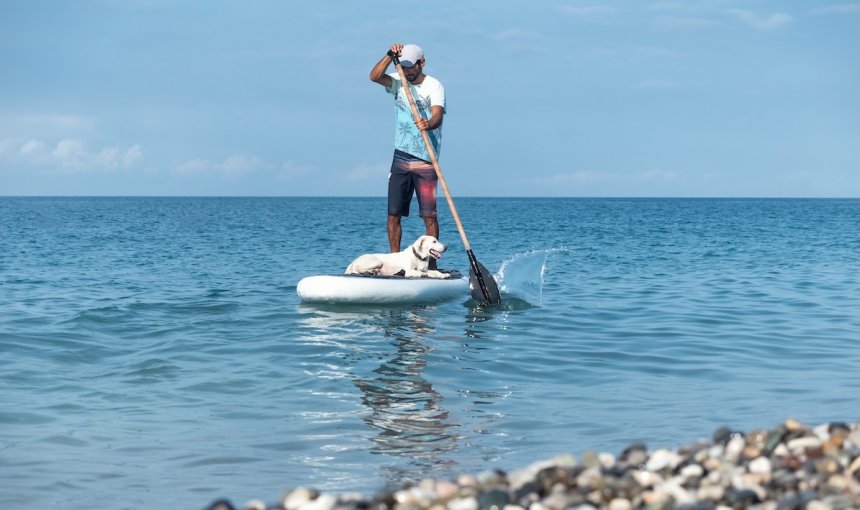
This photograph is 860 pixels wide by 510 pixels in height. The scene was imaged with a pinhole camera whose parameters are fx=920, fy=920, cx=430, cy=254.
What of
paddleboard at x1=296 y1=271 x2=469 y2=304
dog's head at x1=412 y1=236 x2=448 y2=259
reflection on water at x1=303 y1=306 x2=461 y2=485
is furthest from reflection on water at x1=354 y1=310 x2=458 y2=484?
dog's head at x1=412 y1=236 x2=448 y2=259

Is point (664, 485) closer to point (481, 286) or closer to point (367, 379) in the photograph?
point (367, 379)

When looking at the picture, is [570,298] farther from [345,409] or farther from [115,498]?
[115,498]

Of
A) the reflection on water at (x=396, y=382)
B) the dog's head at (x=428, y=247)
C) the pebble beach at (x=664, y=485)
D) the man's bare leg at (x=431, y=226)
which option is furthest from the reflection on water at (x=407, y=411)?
the man's bare leg at (x=431, y=226)

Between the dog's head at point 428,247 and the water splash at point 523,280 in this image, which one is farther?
the water splash at point 523,280

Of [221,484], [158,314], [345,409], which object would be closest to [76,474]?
[221,484]
